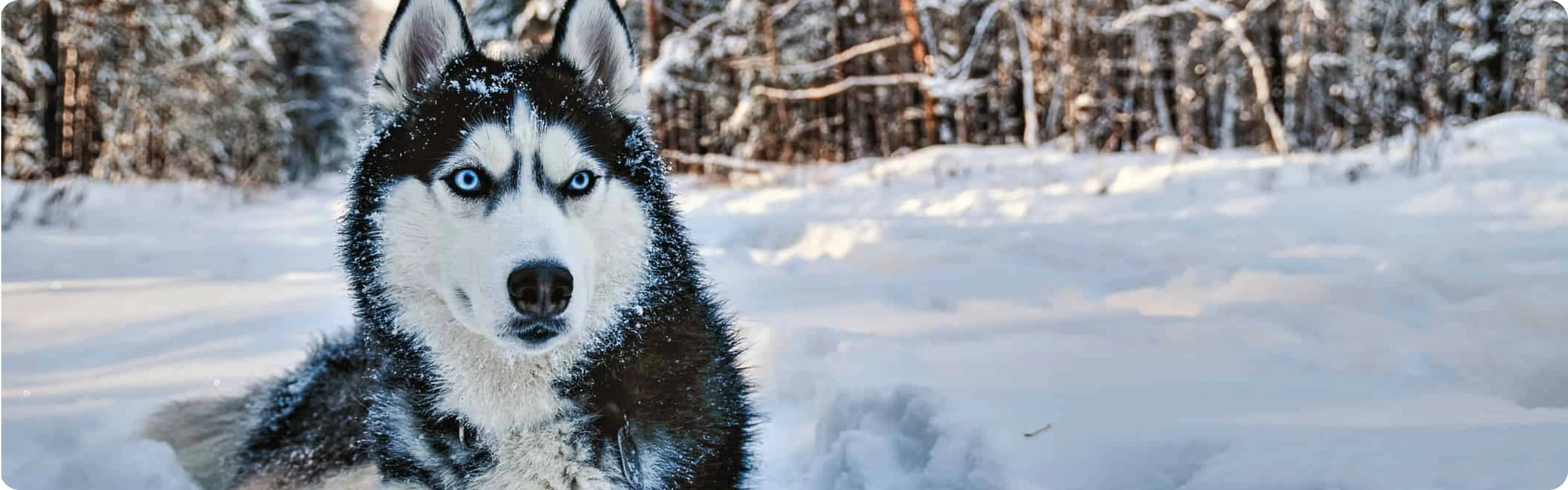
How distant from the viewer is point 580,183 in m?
1.97

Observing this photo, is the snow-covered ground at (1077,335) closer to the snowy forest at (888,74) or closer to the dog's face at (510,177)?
the dog's face at (510,177)

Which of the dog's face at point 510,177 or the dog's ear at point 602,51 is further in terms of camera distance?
the dog's ear at point 602,51

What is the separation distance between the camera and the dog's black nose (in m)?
1.67

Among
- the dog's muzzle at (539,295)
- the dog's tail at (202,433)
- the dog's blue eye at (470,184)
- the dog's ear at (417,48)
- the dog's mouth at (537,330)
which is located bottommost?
the dog's tail at (202,433)

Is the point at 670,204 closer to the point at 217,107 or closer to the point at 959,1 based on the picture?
the point at 959,1

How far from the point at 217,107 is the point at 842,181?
1788 centimetres

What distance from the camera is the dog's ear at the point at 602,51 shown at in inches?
85.0

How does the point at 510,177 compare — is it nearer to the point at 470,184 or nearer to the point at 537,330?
the point at 470,184

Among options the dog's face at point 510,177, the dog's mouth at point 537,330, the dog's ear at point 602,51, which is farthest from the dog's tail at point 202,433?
the dog's ear at point 602,51

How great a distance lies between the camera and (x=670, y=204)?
7.23 feet

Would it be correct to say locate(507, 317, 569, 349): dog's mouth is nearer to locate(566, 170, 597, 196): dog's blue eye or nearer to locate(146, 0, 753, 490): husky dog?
locate(146, 0, 753, 490): husky dog

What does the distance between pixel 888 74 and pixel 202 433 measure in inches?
832

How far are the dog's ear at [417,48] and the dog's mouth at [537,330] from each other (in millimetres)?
771

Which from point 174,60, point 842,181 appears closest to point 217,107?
point 174,60
